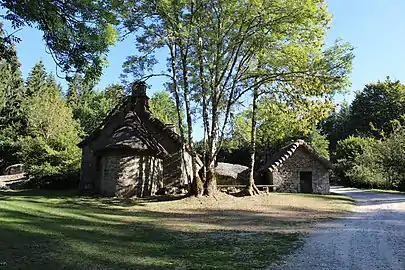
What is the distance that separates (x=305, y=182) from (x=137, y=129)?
18946 mm

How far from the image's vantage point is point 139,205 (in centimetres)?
2161

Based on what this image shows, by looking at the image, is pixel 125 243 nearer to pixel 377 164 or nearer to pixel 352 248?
pixel 352 248

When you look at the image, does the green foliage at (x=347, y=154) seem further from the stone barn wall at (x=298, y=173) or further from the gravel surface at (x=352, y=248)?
the gravel surface at (x=352, y=248)

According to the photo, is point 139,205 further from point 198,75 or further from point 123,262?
point 123,262

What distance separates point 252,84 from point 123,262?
20.7 meters

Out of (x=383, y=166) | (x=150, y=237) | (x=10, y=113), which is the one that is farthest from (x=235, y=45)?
(x=10, y=113)

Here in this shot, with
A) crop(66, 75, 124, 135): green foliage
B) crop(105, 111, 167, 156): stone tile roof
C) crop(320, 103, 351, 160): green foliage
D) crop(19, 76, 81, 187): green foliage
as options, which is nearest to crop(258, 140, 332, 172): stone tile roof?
crop(105, 111, 167, 156): stone tile roof

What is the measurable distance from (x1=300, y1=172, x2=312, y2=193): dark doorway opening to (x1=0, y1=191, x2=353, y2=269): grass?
16.8 m

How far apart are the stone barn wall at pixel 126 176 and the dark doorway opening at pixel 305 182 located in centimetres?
1715

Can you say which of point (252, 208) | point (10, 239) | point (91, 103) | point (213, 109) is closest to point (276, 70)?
point (213, 109)

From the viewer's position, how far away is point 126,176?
25.6 meters

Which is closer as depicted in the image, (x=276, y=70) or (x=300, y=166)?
(x=276, y=70)

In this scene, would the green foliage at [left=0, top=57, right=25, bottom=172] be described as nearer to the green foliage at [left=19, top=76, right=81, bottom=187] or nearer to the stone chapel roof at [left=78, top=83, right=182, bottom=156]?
the green foliage at [left=19, top=76, right=81, bottom=187]

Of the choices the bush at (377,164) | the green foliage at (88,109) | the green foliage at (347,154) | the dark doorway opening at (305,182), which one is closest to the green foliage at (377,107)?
the green foliage at (347,154)
